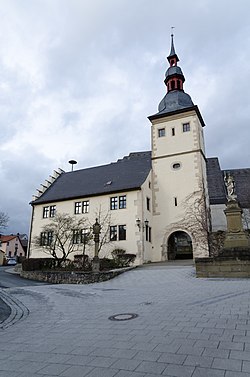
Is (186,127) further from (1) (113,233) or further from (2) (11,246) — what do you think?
(2) (11,246)

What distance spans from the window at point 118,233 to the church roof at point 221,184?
40.9 feet

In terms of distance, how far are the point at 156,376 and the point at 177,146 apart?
2859 cm

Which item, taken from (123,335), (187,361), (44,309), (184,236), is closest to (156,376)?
(187,361)

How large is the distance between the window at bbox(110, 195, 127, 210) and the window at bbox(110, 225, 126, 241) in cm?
187

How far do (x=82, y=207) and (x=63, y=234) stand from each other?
380 centimetres

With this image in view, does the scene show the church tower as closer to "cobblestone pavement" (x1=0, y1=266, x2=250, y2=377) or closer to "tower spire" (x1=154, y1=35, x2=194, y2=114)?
"tower spire" (x1=154, y1=35, x2=194, y2=114)

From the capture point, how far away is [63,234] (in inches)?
1077

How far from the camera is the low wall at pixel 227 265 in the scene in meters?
13.2

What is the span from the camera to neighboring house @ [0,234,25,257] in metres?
68.5

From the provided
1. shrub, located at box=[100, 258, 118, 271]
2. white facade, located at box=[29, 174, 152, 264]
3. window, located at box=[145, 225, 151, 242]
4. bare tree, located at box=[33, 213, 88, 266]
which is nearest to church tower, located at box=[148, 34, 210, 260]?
window, located at box=[145, 225, 151, 242]

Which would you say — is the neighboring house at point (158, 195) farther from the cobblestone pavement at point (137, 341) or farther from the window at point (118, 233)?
the cobblestone pavement at point (137, 341)

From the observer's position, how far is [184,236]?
38125 mm

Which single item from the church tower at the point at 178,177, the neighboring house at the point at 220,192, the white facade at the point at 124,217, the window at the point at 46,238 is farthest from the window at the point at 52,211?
the neighboring house at the point at 220,192

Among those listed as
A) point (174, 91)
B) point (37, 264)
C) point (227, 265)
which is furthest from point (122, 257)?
point (174, 91)
